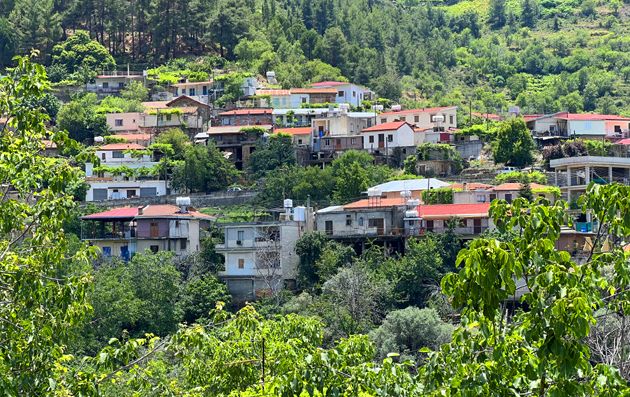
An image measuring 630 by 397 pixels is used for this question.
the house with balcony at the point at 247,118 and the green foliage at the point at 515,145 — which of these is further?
the house with balcony at the point at 247,118

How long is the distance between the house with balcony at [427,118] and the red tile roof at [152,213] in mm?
18236

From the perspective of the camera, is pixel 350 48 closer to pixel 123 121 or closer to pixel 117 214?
pixel 123 121

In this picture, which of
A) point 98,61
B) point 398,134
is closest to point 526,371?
point 398,134

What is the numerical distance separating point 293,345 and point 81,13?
91.7 m

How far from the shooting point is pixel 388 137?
75.4 m

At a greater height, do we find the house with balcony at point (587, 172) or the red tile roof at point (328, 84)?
the red tile roof at point (328, 84)

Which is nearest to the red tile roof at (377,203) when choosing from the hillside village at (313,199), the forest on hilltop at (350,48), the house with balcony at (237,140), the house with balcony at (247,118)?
the hillside village at (313,199)

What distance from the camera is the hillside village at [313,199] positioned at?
12570 millimetres

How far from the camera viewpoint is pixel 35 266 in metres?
15.6

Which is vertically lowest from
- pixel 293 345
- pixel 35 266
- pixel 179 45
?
pixel 293 345

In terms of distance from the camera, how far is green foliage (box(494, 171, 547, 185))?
6525 cm

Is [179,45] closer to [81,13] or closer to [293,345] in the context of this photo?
[81,13]

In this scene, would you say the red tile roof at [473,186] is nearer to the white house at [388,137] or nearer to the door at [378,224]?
the door at [378,224]

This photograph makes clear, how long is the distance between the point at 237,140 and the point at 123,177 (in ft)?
22.6
